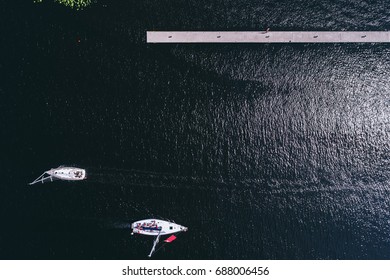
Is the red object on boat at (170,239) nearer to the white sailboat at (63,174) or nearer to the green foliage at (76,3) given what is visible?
the white sailboat at (63,174)

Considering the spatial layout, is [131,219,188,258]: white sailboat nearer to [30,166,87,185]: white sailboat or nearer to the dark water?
the dark water

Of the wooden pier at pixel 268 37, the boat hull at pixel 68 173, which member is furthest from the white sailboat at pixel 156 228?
the wooden pier at pixel 268 37

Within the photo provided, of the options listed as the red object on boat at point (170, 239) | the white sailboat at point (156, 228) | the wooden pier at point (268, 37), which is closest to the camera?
the white sailboat at point (156, 228)

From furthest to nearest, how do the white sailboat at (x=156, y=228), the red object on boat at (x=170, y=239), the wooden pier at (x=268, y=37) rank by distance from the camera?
the wooden pier at (x=268, y=37)
the red object on boat at (x=170, y=239)
the white sailboat at (x=156, y=228)

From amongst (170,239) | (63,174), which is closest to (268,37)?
(170,239)

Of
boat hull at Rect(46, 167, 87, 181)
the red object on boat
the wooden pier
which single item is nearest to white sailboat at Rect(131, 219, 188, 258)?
the red object on boat

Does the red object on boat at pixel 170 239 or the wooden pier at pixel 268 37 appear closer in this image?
the red object on boat at pixel 170 239
